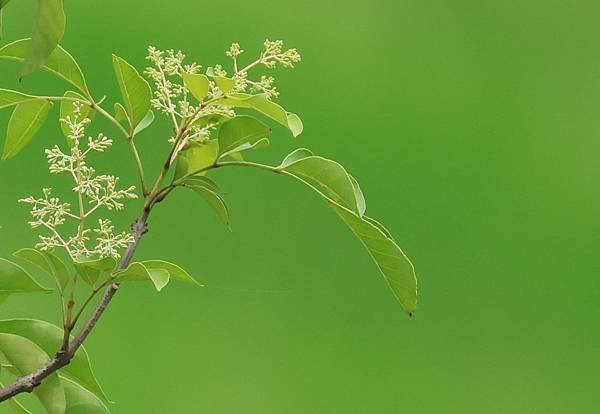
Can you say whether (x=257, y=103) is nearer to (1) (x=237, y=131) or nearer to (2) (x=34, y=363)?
(1) (x=237, y=131)

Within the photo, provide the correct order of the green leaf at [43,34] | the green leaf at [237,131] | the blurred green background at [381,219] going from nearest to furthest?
1. the green leaf at [43,34]
2. the green leaf at [237,131]
3. the blurred green background at [381,219]

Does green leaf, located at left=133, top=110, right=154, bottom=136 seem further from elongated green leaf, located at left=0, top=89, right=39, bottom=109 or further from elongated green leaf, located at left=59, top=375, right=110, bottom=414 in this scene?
elongated green leaf, located at left=59, top=375, right=110, bottom=414

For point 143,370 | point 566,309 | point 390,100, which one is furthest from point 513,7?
point 143,370

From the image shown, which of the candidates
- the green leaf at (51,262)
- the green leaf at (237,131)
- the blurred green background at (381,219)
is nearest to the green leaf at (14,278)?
the green leaf at (51,262)

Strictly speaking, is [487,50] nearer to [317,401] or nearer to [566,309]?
[566,309]

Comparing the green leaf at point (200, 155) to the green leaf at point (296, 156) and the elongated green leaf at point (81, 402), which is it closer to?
the green leaf at point (296, 156)
